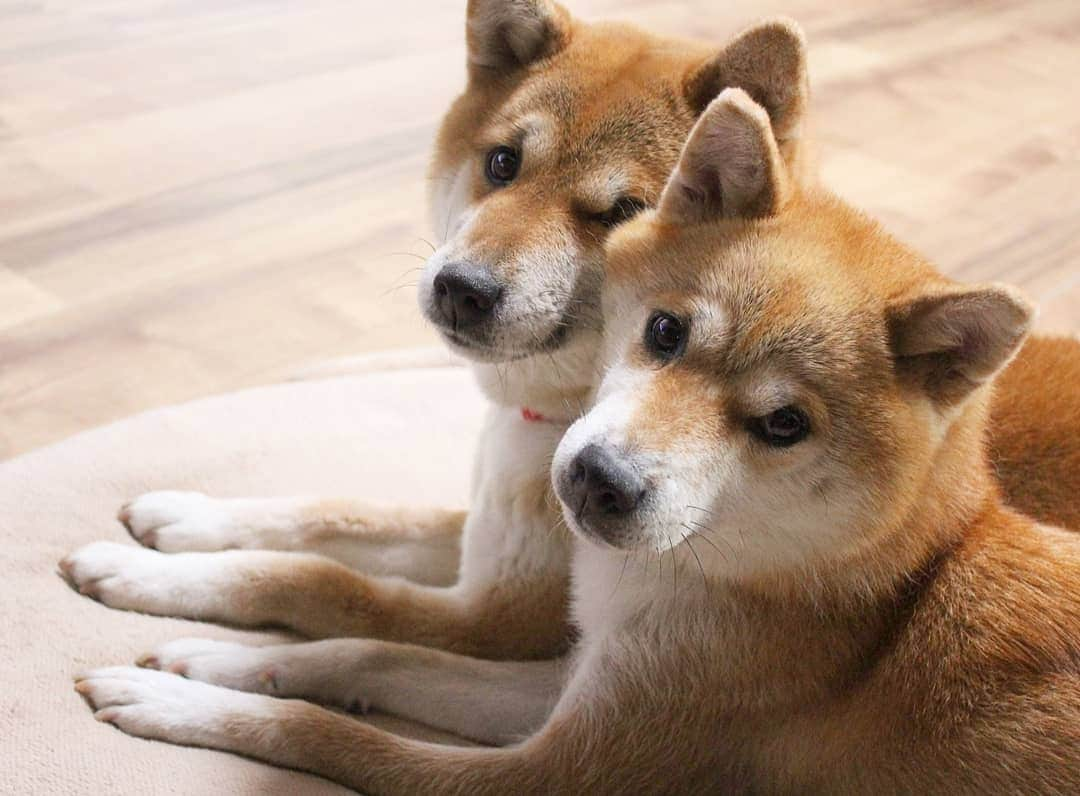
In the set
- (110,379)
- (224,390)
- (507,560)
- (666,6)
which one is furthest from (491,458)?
(666,6)

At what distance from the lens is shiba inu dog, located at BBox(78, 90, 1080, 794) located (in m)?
1.59

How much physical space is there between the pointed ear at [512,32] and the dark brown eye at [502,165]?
0.19m

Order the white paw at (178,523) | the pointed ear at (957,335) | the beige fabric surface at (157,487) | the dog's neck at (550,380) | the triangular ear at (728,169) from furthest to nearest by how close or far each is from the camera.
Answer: the white paw at (178,523), the dog's neck at (550,380), the beige fabric surface at (157,487), the triangular ear at (728,169), the pointed ear at (957,335)

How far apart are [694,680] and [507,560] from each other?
0.44m

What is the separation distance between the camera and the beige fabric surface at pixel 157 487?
1.80m

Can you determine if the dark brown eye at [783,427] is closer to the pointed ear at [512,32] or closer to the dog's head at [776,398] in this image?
the dog's head at [776,398]

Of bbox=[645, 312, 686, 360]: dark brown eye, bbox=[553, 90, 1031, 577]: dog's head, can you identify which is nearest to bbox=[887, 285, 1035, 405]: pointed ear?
bbox=[553, 90, 1031, 577]: dog's head

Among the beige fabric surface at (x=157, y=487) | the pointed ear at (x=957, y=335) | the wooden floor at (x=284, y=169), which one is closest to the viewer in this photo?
the pointed ear at (x=957, y=335)

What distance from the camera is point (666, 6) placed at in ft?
18.6

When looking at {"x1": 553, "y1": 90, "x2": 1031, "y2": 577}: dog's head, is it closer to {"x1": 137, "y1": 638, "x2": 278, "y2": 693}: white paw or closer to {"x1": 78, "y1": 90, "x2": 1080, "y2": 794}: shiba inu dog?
{"x1": 78, "y1": 90, "x2": 1080, "y2": 794}: shiba inu dog

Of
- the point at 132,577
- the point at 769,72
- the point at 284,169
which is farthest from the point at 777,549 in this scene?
the point at 284,169

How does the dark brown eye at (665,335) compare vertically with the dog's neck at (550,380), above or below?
above

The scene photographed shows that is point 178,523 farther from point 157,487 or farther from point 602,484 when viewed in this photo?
point 602,484

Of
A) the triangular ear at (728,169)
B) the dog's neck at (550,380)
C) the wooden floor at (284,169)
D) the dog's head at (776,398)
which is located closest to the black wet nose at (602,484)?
the dog's head at (776,398)
